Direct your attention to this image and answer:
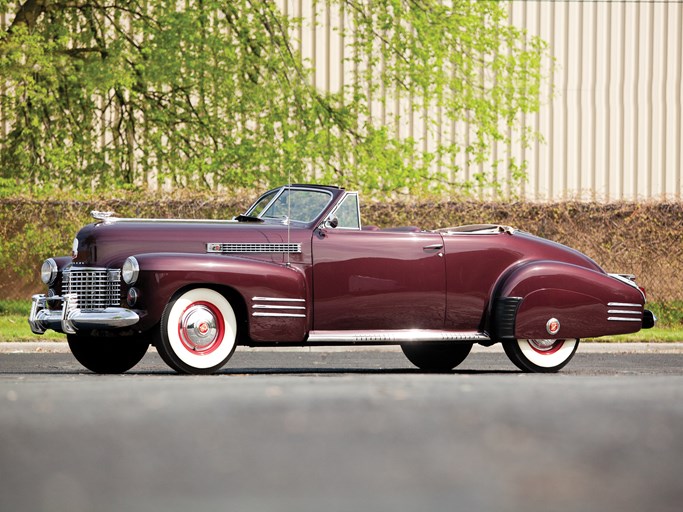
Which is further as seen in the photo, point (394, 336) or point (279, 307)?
point (394, 336)

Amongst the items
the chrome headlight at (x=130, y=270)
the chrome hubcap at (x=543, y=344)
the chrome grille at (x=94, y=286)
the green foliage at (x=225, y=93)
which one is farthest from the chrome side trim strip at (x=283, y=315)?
the green foliage at (x=225, y=93)

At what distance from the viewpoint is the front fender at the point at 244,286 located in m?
9.58

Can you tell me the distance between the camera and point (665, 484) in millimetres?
4488

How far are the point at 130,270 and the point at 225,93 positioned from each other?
1178 cm

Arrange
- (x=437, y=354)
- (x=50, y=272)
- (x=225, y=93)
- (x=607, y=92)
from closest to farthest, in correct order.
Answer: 1. (x=50, y=272)
2. (x=437, y=354)
3. (x=225, y=93)
4. (x=607, y=92)

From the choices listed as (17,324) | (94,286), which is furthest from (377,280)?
(17,324)

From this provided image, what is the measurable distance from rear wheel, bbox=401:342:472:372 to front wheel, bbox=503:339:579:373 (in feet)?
2.43

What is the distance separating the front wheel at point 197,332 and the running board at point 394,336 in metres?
0.79

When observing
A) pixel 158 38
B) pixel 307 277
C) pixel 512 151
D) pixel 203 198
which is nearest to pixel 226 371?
pixel 307 277

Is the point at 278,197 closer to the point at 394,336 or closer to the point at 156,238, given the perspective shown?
the point at 156,238

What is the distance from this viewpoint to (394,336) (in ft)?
33.9

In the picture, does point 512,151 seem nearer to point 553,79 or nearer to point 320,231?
point 553,79

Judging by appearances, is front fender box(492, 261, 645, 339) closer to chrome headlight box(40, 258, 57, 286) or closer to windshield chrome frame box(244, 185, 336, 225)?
windshield chrome frame box(244, 185, 336, 225)

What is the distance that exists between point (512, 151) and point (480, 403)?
21051mm
